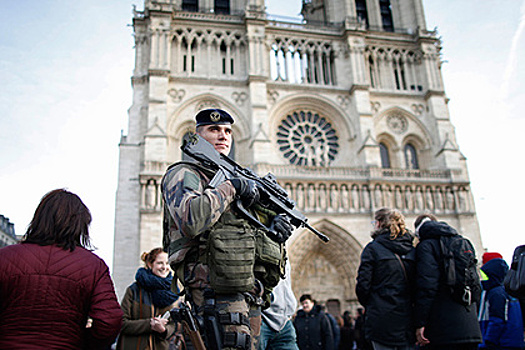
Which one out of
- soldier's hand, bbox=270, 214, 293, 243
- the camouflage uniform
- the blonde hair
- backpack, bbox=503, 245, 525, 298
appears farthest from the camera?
the blonde hair

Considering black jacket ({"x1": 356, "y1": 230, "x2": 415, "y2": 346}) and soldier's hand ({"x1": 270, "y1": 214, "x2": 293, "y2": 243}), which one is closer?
soldier's hand ({"x1": 270, "y1": 214, "x2": 293, "y2": 243})

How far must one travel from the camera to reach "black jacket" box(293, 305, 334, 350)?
21.9 feet

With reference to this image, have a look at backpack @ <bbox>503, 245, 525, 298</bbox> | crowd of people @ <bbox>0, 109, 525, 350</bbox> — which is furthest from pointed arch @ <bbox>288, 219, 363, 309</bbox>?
backpack @ <bbox>503, 245, 525, 298</bbox>

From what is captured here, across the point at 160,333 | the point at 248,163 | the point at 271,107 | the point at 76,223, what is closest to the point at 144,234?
the point at 248,163

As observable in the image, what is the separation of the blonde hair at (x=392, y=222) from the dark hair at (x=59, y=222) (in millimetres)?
2620

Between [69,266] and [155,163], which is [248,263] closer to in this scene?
[69,266]

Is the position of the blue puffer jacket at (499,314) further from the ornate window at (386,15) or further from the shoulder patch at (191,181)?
the ornate window at (386,15)

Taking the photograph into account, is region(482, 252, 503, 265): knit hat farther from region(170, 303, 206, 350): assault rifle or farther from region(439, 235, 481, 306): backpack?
region(170, 303, 206, 350): assault rifle

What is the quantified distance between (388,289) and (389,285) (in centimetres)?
4

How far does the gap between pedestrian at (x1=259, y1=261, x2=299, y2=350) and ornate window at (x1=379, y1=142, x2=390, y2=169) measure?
56.2ft

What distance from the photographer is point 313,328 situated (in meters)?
6.77

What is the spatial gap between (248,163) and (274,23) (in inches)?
280

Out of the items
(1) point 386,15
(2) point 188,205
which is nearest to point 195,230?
(2) point 188,205

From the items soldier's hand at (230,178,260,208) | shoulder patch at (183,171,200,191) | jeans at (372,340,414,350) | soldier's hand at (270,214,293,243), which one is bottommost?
jeans at (372,340,414,350)
